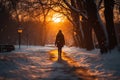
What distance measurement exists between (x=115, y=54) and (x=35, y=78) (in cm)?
679

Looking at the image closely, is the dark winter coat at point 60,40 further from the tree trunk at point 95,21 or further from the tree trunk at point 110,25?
the tree trunk at point 110,25

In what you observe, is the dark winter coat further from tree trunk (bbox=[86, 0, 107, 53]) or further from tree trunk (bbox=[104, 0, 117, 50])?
tree trunk (bbox=[104, 0, 117, 50])

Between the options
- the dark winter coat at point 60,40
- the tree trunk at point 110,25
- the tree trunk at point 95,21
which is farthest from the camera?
the dark winter coat at point 60,40

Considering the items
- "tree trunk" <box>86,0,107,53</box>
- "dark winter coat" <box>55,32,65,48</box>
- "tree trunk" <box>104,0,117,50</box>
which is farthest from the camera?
"dark winter coat" <box>55,32,65,48</box>

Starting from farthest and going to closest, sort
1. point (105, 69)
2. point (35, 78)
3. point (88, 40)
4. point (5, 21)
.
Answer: point (5, 21) < point (88, 40) < point (105, 69) < point (35, 78)

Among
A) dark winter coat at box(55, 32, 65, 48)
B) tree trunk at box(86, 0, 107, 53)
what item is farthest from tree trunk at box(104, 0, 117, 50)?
dark winter coat at box(55, 32, 65, 48)

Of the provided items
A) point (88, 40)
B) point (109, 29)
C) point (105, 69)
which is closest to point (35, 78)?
point (105, 69)

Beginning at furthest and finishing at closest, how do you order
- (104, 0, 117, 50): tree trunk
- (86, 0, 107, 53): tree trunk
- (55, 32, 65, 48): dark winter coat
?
(55, 32, 65, 48): dark winter coat
(86, 0, 107, 53): tree trunk
(104, 0, 117, 50): tree trunk

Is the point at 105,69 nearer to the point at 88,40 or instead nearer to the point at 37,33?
the point at 88,40

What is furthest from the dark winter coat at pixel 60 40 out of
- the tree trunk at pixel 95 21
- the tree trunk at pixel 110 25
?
the tree trunk at pixel 110 25

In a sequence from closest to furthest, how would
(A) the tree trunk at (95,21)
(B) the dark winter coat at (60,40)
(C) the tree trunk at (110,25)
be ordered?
(C) the tree trunk at (110,25) → (A) the tree trunk at (95,21) → (B) the dark winter coat at (60,40)

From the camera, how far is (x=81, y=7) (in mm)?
25469

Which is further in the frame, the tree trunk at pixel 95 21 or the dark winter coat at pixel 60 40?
the dark winter coat at pixel 60 40

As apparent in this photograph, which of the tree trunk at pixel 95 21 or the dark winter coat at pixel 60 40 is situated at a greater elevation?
the tree trunk at pixel 95 21
